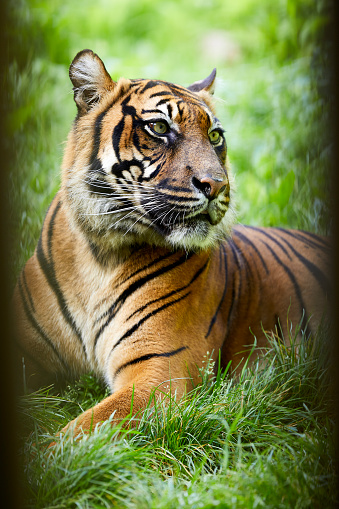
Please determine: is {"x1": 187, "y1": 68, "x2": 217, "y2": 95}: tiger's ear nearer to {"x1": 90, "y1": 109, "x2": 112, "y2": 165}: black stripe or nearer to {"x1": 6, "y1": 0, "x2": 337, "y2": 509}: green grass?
{"x1": 6, "y1": 0, "x2": 337, "y2": 509}: green grass

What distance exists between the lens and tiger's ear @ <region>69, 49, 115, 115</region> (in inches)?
120

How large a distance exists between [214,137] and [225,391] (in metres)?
1.43

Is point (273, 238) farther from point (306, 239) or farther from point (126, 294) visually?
point (126, 294)

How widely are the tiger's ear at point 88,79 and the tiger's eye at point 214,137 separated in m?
0.62

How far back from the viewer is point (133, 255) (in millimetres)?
3203

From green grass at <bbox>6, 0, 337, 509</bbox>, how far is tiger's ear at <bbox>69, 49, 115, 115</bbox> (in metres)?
0.33

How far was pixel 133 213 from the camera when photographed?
10.1 ft

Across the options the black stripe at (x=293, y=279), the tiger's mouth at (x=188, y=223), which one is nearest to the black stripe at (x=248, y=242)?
the black stripe at (x=293, y=279)

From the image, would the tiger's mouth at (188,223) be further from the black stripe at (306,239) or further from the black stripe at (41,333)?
the black stripe at (306,239)

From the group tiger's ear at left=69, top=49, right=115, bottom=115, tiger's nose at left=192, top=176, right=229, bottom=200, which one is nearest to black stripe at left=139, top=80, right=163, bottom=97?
tiger's ear at left=69, top=49, right=115, bottom=115

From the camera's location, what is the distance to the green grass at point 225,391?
2041mm

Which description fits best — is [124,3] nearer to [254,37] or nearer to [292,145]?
[254,37]

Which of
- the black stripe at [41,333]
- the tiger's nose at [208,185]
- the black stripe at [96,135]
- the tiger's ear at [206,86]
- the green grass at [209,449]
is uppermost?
the tiger's ear at [206,86]

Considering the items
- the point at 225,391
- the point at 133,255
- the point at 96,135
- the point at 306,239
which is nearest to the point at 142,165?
the point at 96,135
